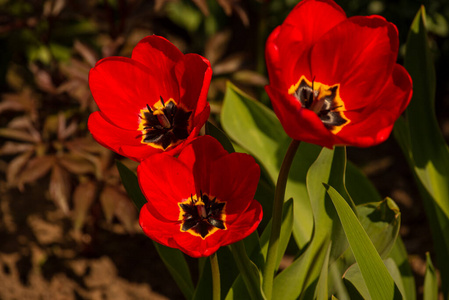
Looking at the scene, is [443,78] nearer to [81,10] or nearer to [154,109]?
[81,10]

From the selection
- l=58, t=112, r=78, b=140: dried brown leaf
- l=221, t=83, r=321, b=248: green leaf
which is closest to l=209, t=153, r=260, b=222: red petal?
l=221, t=83, r=321, b=248: green leaf

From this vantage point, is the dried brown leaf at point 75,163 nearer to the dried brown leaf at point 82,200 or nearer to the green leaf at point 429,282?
the dried brown leaf at point 82,200

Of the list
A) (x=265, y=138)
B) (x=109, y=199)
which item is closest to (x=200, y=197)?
(x=265, y=138)

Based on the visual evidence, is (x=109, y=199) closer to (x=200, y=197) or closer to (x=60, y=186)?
(x=60, y=186)

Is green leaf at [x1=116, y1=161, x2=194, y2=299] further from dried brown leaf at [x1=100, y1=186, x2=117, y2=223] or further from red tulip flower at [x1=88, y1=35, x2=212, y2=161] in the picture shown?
dried brown leaf at [x1=100, y1=186, x2=117, y2=223]

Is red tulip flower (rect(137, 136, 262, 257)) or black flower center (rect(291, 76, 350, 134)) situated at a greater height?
black flower center (rect(291, 76, 350, 134))
